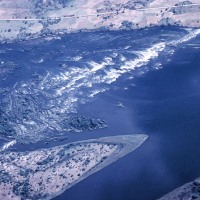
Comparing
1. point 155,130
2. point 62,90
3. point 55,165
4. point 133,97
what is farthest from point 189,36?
point 55,165

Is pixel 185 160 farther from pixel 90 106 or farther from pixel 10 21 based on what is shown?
pixel 10 21

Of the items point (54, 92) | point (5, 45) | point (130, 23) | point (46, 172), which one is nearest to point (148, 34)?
point (130, 23)

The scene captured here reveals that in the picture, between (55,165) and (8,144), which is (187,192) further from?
(8,144)

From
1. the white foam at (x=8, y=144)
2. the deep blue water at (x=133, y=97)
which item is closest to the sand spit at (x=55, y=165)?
the deep blue water at (x=133, y=97)

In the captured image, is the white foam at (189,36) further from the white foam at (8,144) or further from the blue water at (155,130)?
the white foam at (8,144)

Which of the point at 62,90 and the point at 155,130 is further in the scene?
the point at 62,90

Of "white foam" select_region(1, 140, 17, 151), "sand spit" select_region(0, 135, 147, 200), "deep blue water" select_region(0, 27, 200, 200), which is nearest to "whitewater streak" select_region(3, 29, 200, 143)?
"deep blue water" select_region(0, 27, 200, 200)

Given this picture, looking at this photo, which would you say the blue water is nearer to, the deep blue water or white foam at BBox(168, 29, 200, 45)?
the deep blue water
